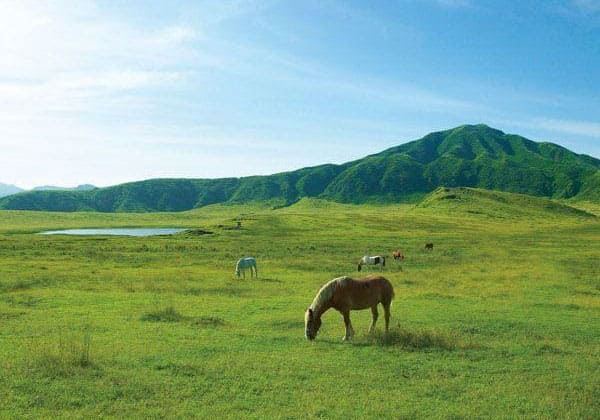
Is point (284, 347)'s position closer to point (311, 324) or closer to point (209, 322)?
point (311, 324)

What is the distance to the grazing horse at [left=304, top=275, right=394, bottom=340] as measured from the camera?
738 inches

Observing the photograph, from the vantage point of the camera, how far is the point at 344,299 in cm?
1902

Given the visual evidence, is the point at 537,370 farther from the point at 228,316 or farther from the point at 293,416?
the point at 228,316

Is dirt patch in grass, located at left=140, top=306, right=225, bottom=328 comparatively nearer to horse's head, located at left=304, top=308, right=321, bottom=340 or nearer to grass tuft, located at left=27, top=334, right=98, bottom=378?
horse's head, located at left=304, top=308, right=321, bottom=340

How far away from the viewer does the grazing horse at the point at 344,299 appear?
1873 centimetres

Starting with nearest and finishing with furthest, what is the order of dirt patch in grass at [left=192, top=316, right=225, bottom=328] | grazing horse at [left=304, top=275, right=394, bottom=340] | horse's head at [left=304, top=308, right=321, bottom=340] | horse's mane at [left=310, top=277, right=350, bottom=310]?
horse's head at [left=304, top=308, right=321, bottom=340] → grazing horse at [left=304, top=275, right=394, bottom=340] → horse's mane at [left=310, top=277, right=350, bottom=310] → dirt patch in grass at [left=192, top=316, right=225, bottom=328]

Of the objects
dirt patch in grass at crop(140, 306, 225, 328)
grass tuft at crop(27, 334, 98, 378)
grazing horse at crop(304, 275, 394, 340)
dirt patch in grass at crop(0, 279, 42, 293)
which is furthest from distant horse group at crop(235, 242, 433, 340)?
dirt patch in grass at crop(0, 279, 42, 293)

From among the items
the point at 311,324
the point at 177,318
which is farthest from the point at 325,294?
the point at 177,318

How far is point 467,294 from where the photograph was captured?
31266 millimetres

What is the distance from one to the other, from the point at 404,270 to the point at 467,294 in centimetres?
1390

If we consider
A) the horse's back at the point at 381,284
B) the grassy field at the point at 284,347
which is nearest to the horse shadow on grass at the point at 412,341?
the grassy field at the point at 284,347

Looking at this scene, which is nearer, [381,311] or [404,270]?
[381,311]

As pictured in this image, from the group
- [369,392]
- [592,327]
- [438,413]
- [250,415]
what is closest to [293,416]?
[250,415]

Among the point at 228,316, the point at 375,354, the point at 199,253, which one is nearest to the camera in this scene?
the point at 375,354
